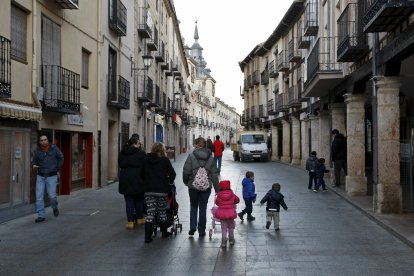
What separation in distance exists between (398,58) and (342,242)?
383cm

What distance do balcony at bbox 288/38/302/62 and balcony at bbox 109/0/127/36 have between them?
1179cm

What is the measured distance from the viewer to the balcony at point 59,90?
457 inches

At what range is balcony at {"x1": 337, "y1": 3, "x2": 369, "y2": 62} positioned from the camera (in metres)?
11.9

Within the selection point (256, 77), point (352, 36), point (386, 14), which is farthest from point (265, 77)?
point (386, 14)

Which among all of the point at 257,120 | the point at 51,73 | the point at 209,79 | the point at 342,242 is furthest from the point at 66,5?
the point at 209,79

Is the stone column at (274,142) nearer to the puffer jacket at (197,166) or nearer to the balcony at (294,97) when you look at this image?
the balcony at (294,97)

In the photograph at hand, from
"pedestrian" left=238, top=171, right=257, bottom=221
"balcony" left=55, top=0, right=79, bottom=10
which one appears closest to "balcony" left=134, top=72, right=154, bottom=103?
"balcony" left=55, top=0, right=79, bottom=10

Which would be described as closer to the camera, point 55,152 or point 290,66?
point 55,152

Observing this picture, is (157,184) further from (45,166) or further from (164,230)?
(45,166)

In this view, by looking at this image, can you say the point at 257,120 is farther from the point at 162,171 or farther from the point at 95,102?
the point at 162,171

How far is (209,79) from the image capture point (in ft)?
315

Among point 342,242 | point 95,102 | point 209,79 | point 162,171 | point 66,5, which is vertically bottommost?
point 342,242

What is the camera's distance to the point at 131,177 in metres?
8.81

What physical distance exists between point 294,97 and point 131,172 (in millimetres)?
20324
